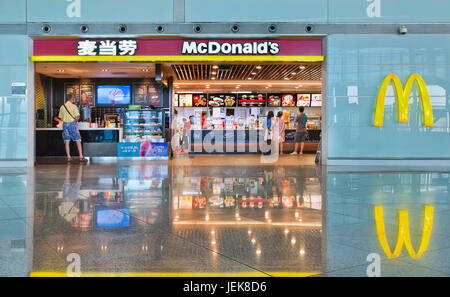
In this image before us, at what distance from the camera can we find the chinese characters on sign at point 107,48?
40.1 ft

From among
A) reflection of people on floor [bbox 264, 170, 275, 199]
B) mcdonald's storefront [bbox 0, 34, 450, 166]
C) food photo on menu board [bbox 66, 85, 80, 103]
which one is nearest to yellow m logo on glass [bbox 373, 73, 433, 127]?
mcdonald's storefront [bbox 0, 34, 450, 166]

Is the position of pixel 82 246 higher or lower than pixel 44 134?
lower

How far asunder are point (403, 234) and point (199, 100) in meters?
18.3

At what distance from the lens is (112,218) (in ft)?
15.4

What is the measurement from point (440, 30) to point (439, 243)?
990cm

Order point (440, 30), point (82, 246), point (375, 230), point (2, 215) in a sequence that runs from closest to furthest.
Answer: point (82, 246), point (375, 230), point (2, 215), point (440, 30)

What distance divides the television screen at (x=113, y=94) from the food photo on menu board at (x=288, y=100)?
7.95 metres

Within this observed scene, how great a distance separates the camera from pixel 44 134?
15.7 m

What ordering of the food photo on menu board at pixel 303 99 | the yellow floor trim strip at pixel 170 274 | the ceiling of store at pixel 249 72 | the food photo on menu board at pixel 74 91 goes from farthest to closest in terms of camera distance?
1. the food photo on menu board at pixel 303 99
2. the food photo on menu board at pixel 74 91
3. the ceiling of store at pixel 249 72
4. the yellow floor trim strip at pixel 170 274

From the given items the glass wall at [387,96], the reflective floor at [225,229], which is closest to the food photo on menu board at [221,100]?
the glass wall at [387,96]

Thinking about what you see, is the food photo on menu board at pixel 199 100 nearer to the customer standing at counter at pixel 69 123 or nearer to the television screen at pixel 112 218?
the customer standing at counter at pixel 69 123

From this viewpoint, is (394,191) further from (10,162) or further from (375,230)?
(10,162)

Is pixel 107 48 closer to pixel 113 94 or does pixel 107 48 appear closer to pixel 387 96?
pixel 113 94
